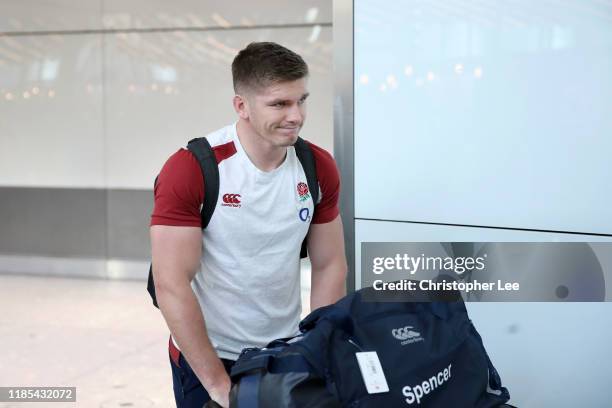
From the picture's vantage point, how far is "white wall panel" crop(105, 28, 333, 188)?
6684mm

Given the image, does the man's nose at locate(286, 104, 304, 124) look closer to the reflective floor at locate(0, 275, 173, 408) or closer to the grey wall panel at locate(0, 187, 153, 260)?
the reflective floor at locate(0, 275, 173, 408)

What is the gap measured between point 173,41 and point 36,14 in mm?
1355

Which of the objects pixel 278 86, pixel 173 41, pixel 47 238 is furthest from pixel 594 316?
pixel 47 238

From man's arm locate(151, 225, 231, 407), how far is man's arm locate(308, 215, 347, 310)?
0.39 m

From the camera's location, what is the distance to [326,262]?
2.07 meters

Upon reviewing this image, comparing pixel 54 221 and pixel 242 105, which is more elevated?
pixel 242 105

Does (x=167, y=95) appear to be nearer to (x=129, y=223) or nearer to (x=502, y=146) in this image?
(x=129, y=223)

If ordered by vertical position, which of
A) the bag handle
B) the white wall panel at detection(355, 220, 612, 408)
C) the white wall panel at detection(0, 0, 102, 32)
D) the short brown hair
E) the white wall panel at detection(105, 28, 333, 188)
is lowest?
the white wall panel at detection(355, 220, 612, 408)

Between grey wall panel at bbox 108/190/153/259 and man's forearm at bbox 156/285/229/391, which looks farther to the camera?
grey wall panel at bbox 108/190/153/259

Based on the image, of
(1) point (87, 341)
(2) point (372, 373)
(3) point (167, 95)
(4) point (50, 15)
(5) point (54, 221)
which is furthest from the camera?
(5) point (54, 221)

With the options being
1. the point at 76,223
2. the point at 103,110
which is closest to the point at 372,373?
the point at 103,110

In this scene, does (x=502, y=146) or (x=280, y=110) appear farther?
(x=502, y=146)

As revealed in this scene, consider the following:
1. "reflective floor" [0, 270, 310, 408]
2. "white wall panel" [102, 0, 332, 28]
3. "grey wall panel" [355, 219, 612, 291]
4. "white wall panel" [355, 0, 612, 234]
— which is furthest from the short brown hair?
"white wall panel" [102, 0, 332, 28]

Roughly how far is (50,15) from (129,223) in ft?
6.72
